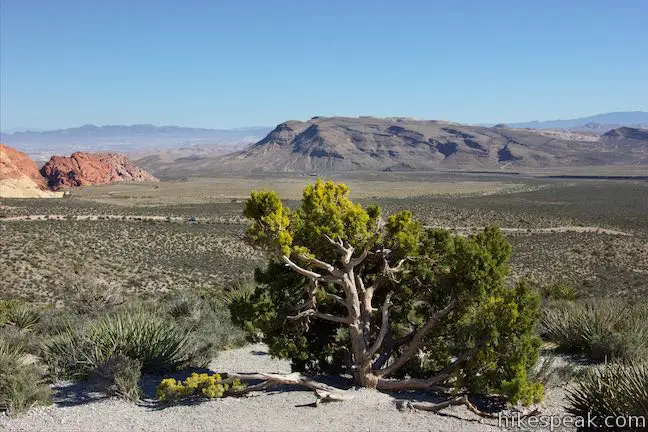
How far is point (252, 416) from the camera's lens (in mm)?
8281

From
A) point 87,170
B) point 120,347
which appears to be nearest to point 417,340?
point 120,347

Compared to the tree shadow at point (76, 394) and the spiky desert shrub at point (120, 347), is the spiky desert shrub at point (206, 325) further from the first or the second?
the tree shadow at point (76, 394)

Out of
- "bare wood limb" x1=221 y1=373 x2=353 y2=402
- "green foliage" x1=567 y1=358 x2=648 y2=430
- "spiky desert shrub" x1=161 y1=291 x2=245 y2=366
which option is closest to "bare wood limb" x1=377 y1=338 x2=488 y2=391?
"bare wood limb" x1=221 y1=373 x2=353 y2=402

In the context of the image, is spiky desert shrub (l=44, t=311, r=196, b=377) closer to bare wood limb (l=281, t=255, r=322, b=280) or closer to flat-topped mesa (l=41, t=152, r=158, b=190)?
bare wood limb (l=281, t=255, r=322, b=280)

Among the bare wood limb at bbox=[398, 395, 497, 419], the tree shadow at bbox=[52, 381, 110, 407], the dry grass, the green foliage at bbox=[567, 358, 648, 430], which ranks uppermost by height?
the green foliage at bbox=[567, 358, 648, 430]

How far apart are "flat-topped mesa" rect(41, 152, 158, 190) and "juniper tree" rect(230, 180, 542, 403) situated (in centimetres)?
10375

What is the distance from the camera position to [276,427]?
309 inches

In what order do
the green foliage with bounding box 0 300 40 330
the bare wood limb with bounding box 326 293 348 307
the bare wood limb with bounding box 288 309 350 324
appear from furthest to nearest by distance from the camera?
the green foliage with bounding box 0 300 40 330
the bare wood limb with bounding box 326 293 348 307
the bare wood limb with bounding box 288 309 350 324

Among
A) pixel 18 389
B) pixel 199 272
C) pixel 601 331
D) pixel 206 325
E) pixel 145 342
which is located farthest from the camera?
pixel 199 272

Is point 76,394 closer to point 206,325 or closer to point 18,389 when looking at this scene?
point 18,389

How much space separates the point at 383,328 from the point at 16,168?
9552 centimetres

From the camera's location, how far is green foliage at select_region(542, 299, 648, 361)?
34.2 ft

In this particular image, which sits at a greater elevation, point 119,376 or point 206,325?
point 119,376

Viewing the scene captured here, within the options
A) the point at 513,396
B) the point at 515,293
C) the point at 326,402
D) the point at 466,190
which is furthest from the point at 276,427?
the point at 466,190
